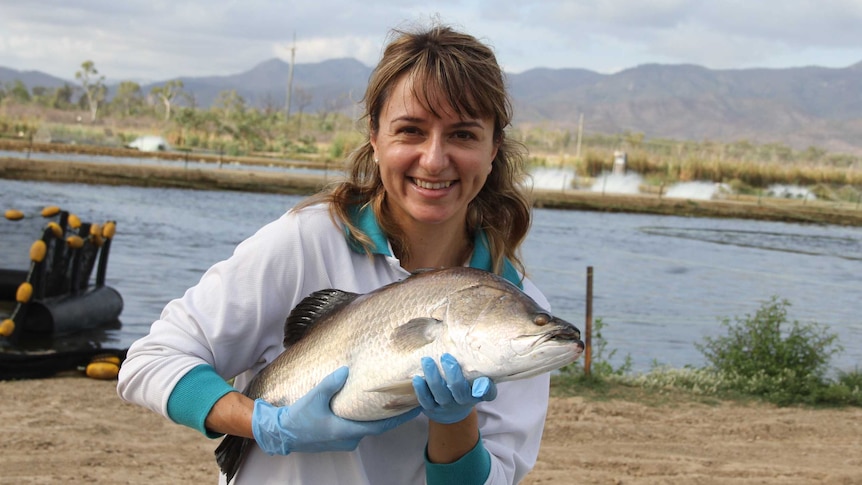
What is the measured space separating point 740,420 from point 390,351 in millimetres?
6269

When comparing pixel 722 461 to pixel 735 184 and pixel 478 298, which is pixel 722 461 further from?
pixel 735 184

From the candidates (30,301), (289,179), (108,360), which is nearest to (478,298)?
(108,360)

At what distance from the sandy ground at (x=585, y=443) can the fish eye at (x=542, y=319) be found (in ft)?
13.9

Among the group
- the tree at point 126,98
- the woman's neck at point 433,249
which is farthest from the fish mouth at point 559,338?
the tree at point 126,98

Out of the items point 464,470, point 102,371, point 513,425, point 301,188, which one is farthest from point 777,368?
point 301,188

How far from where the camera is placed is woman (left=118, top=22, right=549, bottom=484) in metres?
2.20

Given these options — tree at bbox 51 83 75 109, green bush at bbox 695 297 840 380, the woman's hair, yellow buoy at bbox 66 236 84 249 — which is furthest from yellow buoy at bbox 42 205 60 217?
tree at bbox 51 83 75 109

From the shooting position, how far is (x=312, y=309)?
225 cm

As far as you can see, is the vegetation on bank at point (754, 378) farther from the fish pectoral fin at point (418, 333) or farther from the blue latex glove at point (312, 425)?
the fish pectoral fin at point (418, 333)

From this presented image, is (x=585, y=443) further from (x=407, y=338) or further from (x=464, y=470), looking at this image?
(x=407, y=338)

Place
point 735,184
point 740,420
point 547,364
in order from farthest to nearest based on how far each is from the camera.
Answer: point 735,184 → point 740,420 → point 547,364

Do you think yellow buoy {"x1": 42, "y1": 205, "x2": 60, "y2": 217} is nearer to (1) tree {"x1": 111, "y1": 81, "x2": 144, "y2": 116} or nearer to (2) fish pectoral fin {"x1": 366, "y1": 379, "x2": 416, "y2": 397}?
(2) fish pectoral fin {"x1": 366, "y1": 379, "x2": 416, "y2": 397}

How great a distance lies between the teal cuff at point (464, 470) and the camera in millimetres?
A: 2314

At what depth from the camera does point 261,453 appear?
236cm
